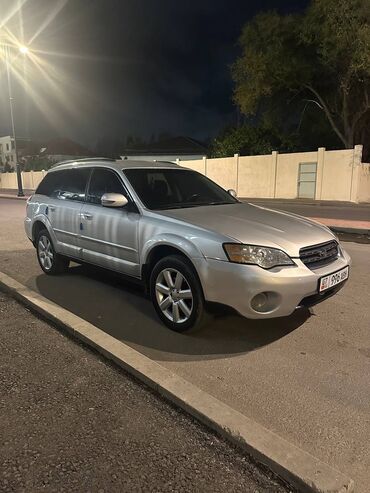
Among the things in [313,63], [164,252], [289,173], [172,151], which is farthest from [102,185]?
[172,151]

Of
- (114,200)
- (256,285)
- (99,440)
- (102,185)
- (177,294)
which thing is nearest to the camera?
(99,440)

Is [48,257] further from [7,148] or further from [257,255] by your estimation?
[7,148]

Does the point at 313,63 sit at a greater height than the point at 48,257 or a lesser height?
greater

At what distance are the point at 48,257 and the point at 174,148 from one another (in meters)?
60.8

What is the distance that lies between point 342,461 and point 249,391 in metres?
0.85

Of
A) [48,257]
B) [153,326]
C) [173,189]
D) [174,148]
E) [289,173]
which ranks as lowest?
[153,326]

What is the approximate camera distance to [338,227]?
436 inches

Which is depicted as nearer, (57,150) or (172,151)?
(172,151)

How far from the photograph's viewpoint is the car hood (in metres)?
3.64

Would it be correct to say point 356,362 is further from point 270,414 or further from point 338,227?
point 338,227

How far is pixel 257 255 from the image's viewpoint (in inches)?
139

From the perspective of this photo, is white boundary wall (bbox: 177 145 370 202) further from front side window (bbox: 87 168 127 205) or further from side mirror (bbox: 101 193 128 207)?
side mirror (bbox: 101 193 128 207)

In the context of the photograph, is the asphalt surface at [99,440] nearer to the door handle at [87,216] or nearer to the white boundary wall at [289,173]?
the door handle at [87,216]

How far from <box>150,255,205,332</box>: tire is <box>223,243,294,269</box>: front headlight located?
0.42 m
